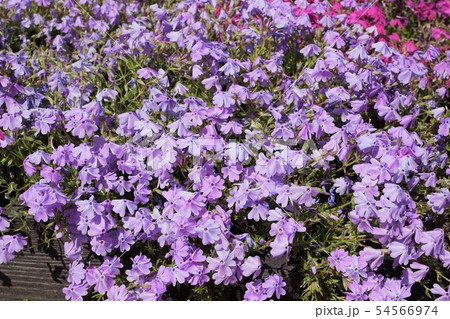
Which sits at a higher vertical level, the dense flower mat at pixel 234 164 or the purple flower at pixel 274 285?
the dense flower mat at pixel 234 164

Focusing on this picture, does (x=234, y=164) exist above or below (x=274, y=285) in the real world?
above

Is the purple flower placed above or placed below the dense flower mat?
below

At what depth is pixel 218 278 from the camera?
1.70 metres

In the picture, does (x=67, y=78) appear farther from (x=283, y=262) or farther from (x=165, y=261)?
(x=283, y=262)

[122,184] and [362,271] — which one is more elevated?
[122,184]

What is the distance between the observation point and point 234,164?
1854 millimetres

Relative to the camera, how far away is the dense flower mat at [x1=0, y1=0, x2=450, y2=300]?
1741 millimetres

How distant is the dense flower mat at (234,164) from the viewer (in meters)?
1.74

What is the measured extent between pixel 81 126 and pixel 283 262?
0.85 metres
